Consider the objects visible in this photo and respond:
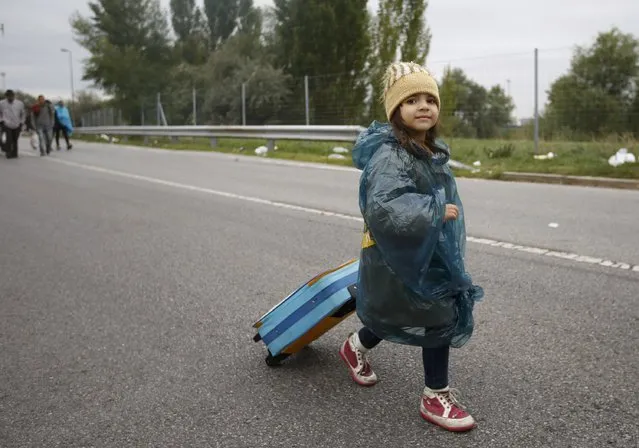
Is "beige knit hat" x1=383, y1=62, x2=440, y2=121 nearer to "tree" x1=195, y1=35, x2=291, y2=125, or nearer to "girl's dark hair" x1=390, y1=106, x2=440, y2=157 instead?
"girl's dark hair" x1=390, y1=106, x2=440, y2=157

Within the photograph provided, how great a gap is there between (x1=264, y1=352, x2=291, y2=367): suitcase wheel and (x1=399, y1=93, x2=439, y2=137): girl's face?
1366mm

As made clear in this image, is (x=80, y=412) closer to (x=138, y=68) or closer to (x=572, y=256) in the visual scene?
(x=572, y=256)

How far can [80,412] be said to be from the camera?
293 cm

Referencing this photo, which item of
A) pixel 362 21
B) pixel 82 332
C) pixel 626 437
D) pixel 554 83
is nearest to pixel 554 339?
pixel 626 437

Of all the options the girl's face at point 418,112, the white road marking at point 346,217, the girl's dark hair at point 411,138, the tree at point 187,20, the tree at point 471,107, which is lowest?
the white road marking at point 346,217

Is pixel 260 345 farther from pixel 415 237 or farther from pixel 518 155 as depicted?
pixel 518 155

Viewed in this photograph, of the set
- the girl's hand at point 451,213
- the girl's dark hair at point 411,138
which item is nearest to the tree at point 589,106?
the girl's dark hair at point 411,138

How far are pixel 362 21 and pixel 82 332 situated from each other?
29.8 metres

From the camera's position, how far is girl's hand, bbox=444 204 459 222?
2.44m

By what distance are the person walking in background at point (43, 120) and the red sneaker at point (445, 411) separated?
61.5ft

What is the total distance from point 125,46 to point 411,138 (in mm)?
50740

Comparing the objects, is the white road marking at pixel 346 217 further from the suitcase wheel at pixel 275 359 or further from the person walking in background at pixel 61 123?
the person walking in background at pixel 61 123

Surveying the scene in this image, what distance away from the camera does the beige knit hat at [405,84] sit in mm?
2535

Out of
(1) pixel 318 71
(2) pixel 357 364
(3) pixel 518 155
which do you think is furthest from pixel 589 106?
(1) pixel 318 71
